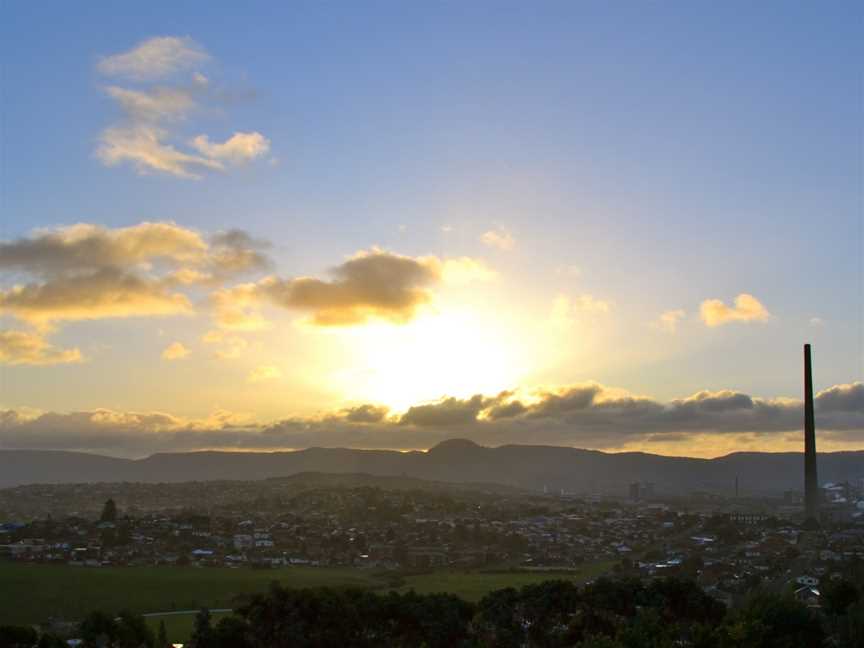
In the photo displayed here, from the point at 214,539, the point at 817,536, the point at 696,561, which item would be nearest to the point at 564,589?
the point at 696,561

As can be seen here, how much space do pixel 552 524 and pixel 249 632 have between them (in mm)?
89413

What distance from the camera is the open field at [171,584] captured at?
66.4 m

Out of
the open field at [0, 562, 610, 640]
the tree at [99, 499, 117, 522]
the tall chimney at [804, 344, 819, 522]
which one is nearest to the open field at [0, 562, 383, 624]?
the open field at [0, 562, 610, 640]

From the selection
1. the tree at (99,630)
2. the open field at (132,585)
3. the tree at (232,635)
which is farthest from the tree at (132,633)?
the open field at (132,585)

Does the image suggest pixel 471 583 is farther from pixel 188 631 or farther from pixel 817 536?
pixel 817 536

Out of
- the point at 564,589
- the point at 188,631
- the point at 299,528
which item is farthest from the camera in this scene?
the point at 299,528

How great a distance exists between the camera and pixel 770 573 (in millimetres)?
66938

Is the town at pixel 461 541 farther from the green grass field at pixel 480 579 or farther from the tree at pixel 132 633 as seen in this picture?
the tree at pixel 132 633

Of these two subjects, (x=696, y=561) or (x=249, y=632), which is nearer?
(x=249, y=632)

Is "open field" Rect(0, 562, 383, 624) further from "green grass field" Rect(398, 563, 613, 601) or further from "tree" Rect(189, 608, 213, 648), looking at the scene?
"tree" Rect(189, 608, 213, 648)

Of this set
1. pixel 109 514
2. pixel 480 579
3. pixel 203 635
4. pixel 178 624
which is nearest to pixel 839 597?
pixel 203 635

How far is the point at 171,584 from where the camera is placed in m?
77.6

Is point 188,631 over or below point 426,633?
below

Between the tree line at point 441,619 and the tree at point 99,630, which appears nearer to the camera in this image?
the tree at point 99,630
